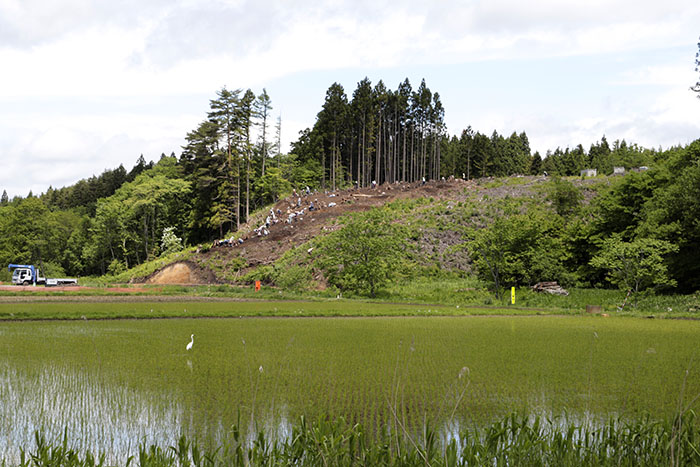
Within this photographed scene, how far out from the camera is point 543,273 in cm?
4297

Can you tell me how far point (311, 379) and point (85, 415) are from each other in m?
4.18

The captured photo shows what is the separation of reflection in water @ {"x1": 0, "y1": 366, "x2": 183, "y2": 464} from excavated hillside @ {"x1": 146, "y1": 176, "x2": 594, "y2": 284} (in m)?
46.1

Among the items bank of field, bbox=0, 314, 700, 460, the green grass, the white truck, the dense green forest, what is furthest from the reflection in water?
the white truck

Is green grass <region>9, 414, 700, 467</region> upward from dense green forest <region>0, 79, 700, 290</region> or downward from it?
downward

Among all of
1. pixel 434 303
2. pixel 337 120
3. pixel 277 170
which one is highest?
pixel 337 120

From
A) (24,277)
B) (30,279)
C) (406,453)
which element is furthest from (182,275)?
(406,453)

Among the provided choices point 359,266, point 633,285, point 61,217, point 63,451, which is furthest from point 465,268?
point 61,217

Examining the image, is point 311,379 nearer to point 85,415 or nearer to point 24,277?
point 85,415

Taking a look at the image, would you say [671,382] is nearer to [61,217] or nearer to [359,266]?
[359,266]

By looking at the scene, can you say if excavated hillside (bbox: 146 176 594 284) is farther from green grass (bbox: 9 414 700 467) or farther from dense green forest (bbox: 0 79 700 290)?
green grass (bbox: 9 414 700 467)

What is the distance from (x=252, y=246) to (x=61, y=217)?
2984 inches

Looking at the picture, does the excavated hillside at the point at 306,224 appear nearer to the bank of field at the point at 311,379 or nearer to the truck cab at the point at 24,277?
the truck cab at the point at 24,277

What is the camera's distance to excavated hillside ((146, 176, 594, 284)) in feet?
190

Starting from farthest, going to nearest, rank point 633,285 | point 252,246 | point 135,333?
point 252,246
point 633,285
point 135,333
